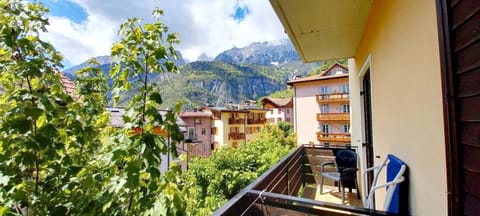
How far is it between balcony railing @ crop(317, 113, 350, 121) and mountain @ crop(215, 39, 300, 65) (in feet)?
239

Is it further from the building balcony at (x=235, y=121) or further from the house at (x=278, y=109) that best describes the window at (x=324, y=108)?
the house at (x=278, y=109)

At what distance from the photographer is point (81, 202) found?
1.16 metres

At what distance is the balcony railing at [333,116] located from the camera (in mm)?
16398

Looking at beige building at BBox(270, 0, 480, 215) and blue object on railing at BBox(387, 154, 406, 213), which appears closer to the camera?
beige building at BBox(270, 0, 480, 215)

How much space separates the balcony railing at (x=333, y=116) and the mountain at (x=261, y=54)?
239ft

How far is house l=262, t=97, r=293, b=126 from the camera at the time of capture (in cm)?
2788

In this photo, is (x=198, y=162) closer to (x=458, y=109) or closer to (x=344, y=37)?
(x=344, y=37)

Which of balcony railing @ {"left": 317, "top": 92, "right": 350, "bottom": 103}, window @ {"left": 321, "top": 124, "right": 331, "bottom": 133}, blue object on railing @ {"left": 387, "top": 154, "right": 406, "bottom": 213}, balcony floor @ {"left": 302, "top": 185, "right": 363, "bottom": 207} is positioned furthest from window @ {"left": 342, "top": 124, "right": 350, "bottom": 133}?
blue object on railing @ {"left": 387, "top": 154, "right": 406, "bottom": 213}

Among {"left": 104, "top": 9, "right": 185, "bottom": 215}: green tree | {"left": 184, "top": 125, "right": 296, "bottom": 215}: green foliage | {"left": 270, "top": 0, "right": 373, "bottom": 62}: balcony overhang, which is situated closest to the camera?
{"left": 104, "top": 9, "right": 185, "bottom": 215}: green tree

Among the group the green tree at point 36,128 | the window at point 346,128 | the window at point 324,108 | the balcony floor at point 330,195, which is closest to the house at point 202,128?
the window at point 324,108

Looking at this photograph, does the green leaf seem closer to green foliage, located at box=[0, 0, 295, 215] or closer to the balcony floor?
green foliage, located at box=[0, 0, 295, 215]

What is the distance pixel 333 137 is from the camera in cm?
1708

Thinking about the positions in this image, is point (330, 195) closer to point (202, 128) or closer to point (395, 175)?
point (395, 175)

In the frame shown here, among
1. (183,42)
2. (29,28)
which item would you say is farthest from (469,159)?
(29,28)
